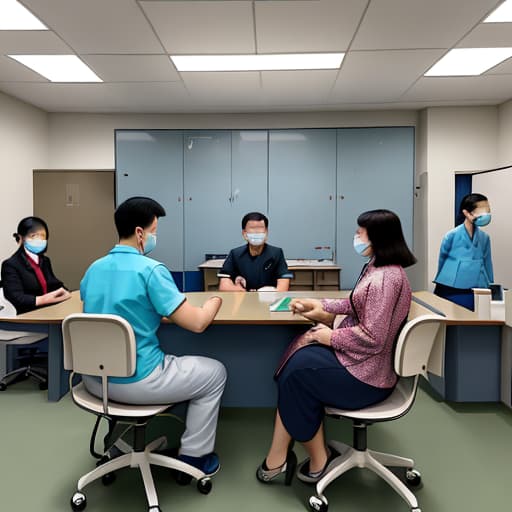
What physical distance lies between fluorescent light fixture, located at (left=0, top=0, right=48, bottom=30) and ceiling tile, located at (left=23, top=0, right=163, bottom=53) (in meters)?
0.06

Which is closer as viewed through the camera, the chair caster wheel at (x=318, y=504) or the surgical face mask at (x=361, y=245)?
the chair caster wheel at (x=318, y=504)

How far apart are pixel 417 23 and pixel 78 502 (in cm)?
345

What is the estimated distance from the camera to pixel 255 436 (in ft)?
8.31

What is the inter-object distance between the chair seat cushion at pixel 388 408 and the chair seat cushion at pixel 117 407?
0.73 m

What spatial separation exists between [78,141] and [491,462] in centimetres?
546

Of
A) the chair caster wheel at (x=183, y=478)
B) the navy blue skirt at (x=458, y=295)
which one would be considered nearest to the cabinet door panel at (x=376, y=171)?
the navy blue skirt at (x=458, y=295)

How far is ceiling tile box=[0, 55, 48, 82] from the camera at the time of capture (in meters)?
3.77

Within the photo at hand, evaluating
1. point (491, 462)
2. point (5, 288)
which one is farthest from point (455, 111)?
point (5, 288)

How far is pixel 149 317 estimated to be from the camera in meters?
1.90

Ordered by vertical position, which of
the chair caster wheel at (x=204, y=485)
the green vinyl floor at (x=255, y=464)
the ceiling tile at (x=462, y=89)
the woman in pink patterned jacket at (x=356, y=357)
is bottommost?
the green vinyl floor at (x=255, y=464)

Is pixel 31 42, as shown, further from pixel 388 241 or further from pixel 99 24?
pixel 388 241

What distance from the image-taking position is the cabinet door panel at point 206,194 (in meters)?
5.57

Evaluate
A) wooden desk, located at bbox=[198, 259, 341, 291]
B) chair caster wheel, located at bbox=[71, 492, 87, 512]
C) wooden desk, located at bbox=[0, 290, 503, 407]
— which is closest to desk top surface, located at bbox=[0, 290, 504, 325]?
wooden desk, located at bbox=[0, 290, 503, 407]

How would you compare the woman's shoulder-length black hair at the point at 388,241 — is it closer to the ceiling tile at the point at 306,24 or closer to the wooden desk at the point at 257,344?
the wooden desk at the point at 257,344
